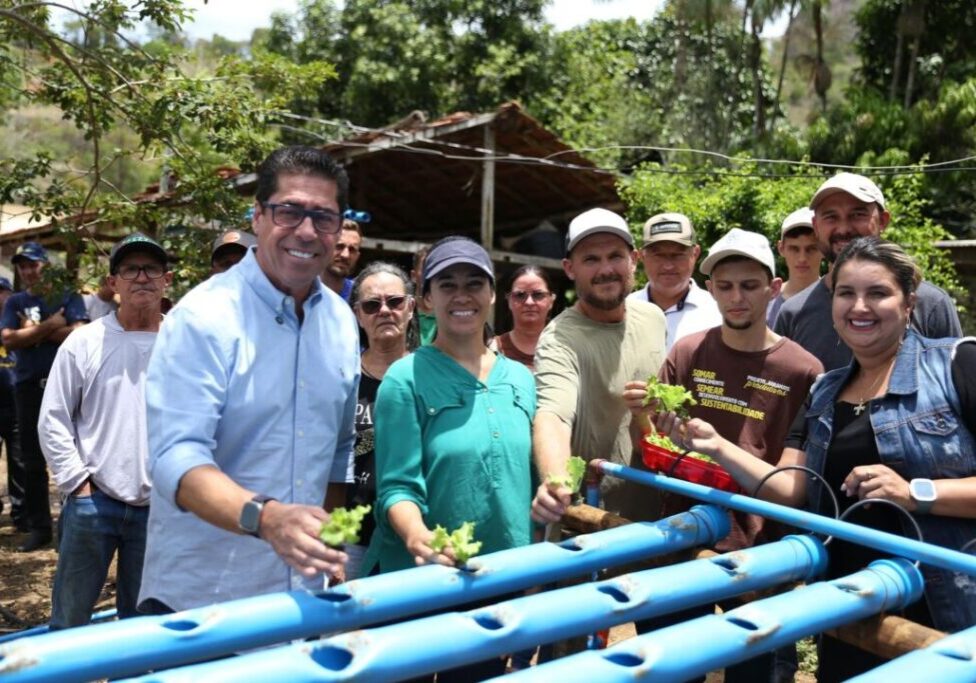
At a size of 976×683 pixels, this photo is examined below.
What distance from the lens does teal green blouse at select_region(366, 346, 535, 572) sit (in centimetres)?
283

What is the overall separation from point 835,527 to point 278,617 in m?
1.42

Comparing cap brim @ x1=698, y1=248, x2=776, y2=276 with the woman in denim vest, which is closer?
the woman in denim vest

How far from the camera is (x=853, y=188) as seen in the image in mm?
4016

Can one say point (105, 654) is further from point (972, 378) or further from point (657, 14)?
point (657, 14)

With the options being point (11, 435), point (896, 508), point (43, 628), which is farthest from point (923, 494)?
point (11, 435)

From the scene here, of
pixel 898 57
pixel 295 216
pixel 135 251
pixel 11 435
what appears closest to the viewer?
pixel 295 216

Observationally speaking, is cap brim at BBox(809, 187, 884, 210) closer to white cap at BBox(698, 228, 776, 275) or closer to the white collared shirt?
white cap at BBox(698, 228, 776, 275)

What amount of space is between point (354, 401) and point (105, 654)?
1330 millimetres

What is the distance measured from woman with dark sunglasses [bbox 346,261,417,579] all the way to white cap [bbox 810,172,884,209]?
1.88 meters

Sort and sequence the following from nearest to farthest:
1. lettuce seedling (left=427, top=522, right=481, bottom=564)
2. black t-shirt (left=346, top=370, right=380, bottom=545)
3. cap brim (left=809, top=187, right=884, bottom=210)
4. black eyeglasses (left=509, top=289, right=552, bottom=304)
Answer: lettuce seedling (left=427, top=522, right=481, bottom=564)
black t-shirt (left=346, top=370, right=380, bottom=545)
cap brim (left=809, top=187, right=884, bottom=210)
black eyeglasses (left=509, top=289, right=552, bottom=304)

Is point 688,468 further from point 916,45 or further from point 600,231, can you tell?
point 916,45

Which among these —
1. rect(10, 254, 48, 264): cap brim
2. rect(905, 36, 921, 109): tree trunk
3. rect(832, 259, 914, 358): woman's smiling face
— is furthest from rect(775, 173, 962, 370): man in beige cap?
rect(905, 36, 921, 109): tree trunk

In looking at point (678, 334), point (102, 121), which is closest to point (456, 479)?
point (678, 334)

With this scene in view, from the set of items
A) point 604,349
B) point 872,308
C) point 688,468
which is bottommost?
point 688,468
